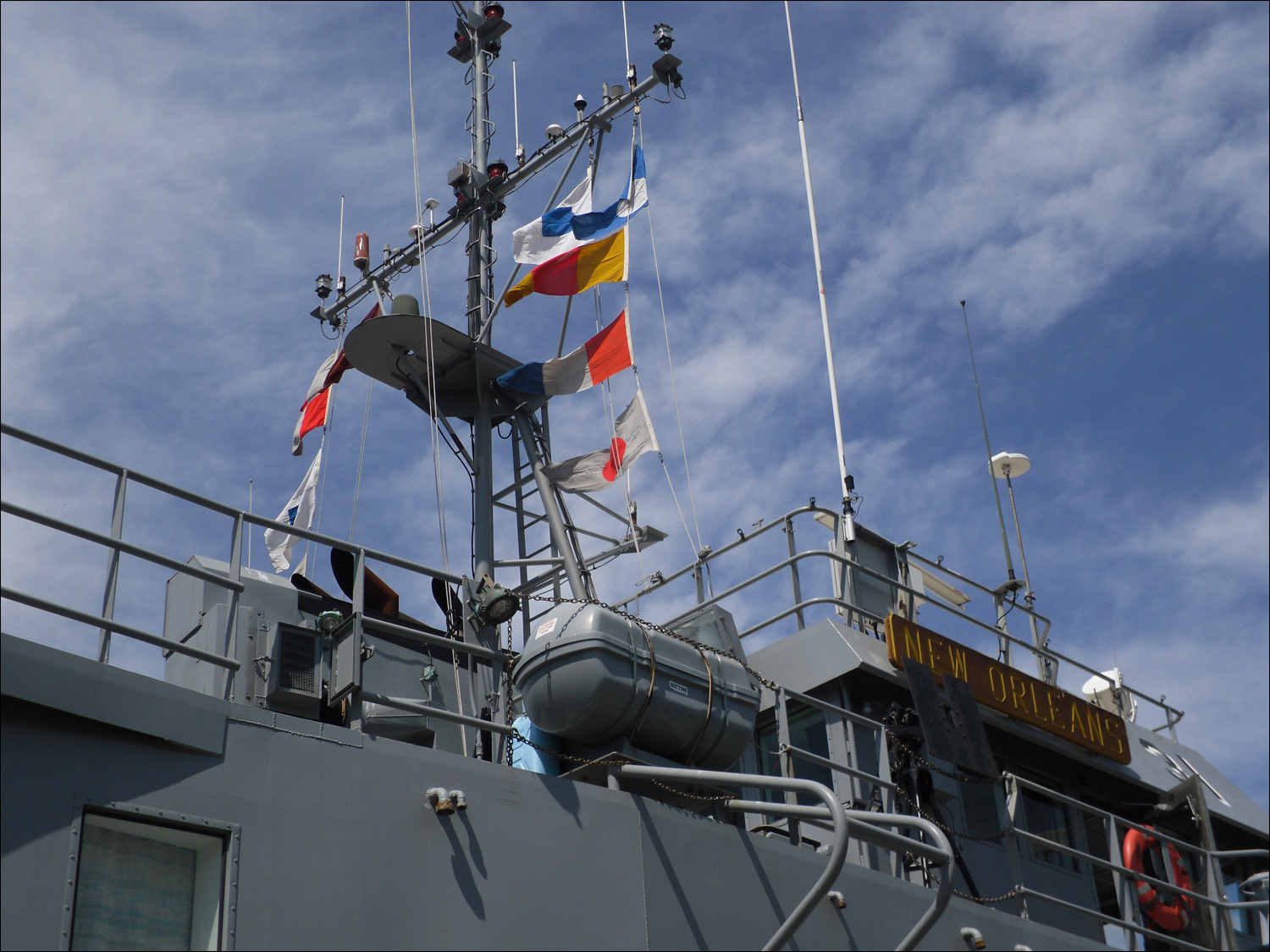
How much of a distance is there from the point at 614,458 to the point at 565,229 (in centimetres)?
216

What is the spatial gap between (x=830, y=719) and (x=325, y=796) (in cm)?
492

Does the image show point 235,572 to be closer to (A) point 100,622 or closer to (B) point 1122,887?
(A) point 100,622

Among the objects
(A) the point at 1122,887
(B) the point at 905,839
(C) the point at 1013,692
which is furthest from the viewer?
(C) the point at 1013,692

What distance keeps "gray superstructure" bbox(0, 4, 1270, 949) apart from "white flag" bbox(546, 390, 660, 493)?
8.1 inches

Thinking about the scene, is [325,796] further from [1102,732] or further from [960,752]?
[1102,732]

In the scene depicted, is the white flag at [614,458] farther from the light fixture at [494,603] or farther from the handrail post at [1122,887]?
the handrail post at [1122,887]

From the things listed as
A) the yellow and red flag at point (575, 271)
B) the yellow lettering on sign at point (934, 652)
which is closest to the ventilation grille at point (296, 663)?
the yellow and red flag at point (575, 271)

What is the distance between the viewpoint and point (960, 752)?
10945mm

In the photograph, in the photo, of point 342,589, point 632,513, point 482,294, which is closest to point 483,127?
point 482,294

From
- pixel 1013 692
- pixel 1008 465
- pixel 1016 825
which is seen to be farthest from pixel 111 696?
pixel 1008 465

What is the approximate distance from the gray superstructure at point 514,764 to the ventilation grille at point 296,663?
0.05ft

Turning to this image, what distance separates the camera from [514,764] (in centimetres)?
839

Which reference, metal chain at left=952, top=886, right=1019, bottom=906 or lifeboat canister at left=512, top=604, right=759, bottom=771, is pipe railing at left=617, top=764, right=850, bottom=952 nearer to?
lifeboat canister at left=512, top=604, right=759, bottom=771

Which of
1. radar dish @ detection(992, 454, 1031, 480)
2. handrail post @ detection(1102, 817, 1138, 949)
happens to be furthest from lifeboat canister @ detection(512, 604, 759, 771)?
radar dish @ detection(992, 454, 1031, 480)
